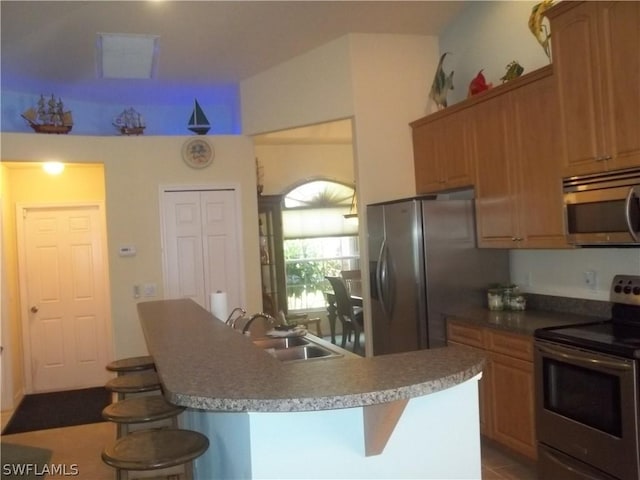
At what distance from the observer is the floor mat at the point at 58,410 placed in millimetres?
4871

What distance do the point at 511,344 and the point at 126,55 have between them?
11.9 ft

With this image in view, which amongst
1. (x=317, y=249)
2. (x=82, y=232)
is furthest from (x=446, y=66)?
(x=82, y=232)

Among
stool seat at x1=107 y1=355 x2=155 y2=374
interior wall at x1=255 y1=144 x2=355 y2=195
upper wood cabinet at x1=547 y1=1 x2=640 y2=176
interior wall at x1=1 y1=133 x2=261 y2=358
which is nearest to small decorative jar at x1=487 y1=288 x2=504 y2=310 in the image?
upper wood cabinet at x1=547 y1=1 x2=640 y2=176

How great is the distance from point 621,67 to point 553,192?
0.81 metres

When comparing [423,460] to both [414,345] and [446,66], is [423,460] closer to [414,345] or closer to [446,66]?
[414,345]

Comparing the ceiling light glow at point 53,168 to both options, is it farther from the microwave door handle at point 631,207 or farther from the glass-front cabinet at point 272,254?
the microwave door handle at point 631,207

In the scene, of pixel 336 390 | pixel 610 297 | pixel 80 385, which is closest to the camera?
pixel 336 390

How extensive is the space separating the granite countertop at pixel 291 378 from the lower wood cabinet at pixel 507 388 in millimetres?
1592

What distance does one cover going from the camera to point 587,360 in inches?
106

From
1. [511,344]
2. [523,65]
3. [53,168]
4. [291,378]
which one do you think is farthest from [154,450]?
[53,168]

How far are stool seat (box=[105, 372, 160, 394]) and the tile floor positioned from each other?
130 centimetres

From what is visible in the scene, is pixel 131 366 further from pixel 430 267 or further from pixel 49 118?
pixel 49 118

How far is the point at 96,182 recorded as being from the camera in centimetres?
611

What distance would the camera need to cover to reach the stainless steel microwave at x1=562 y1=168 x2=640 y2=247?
2705 mm
